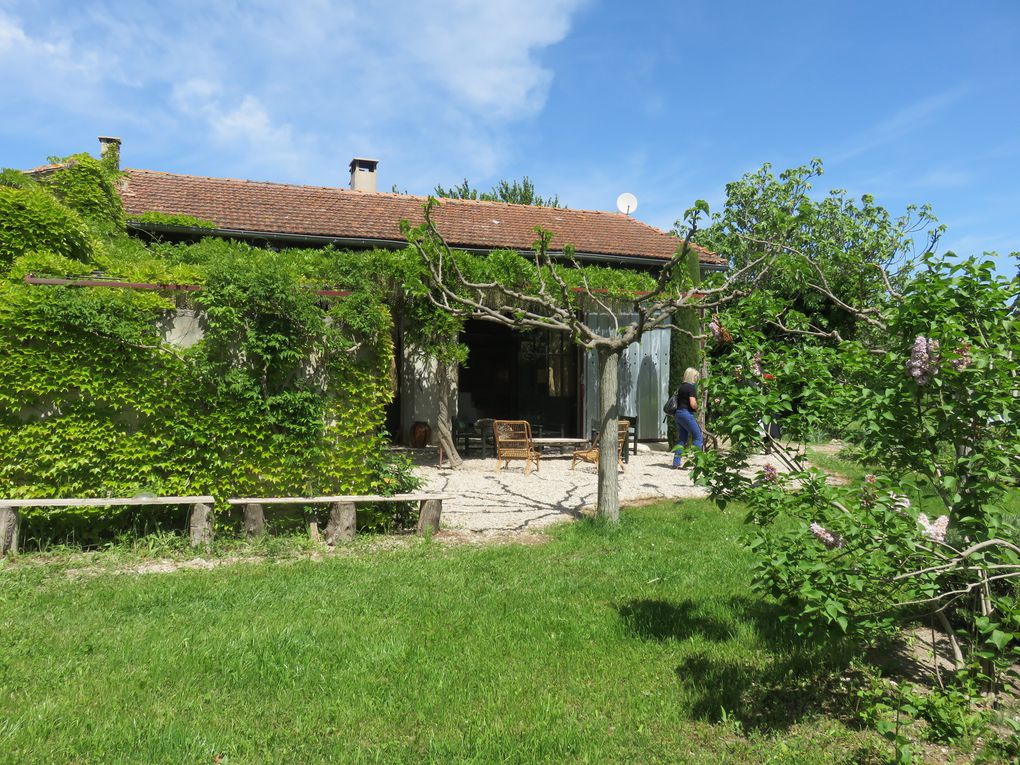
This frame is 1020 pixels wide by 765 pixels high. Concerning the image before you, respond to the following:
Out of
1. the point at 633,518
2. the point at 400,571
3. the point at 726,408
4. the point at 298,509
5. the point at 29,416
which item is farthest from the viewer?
the point at 633,518

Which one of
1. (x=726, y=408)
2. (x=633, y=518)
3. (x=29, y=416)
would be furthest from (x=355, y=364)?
(x=726, y=408)

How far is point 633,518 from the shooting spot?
286 inches

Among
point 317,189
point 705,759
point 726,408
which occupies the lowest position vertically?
point 705,759

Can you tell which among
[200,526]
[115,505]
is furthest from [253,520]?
[115,505]

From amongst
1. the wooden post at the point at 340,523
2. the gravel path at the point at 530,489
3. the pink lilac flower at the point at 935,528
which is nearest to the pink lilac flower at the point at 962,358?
the pink lilac flower at the point at 935,528

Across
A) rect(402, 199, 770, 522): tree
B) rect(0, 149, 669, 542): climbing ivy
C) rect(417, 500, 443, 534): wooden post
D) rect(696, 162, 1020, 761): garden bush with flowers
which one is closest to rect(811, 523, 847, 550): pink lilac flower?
rect(696, 162, 1020, 761): garden bush with flowers

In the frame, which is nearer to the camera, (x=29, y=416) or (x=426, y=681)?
(x=426, y=681)

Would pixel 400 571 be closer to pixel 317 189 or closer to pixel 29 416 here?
pixel 29 416

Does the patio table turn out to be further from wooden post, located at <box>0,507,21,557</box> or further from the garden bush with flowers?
the garden bush with flowers

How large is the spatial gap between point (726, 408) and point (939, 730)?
66.2 inches

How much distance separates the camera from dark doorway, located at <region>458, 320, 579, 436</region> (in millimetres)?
15688

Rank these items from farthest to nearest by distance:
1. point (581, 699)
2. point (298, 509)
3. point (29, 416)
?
point (298, 509) < point (29, 416) < point (581, 699)

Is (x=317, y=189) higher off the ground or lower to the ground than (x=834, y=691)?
higher

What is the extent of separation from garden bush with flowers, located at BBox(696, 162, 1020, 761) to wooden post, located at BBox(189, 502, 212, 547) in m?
4.42
